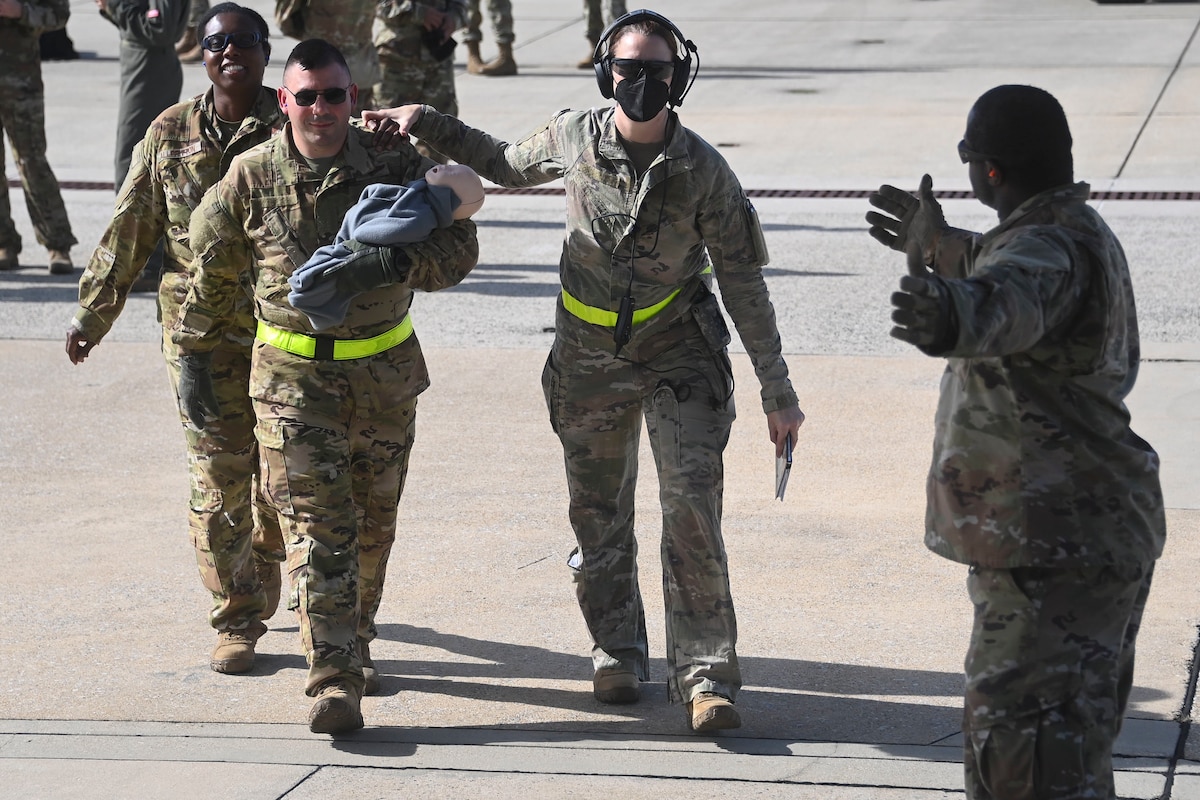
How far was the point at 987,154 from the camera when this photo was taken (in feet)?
12.0

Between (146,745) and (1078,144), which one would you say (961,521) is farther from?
(1078,144)

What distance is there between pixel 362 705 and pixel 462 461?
2.30 meters

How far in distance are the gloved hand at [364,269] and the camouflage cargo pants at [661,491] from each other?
638 mm

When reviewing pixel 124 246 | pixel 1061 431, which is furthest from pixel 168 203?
pixel 1061 431

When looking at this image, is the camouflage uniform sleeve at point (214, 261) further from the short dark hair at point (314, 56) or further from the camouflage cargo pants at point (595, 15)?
the camouflage cargo pants at point (595, 15)

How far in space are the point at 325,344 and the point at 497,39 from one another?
13.8m

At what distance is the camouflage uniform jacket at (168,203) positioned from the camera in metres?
Answer: 5.35

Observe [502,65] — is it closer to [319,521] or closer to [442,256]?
[442,256]

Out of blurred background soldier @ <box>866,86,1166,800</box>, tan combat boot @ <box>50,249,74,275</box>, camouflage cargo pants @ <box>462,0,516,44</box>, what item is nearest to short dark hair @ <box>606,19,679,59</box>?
blurred background soldier @ <box>866,86,1166,800</box>

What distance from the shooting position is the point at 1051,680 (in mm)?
3615

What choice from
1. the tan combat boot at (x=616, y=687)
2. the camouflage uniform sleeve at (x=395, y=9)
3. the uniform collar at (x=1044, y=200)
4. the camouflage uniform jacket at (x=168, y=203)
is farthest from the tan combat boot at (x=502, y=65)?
the uniform collar at (x=1044, y=200)

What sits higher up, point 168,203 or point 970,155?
point 970,155

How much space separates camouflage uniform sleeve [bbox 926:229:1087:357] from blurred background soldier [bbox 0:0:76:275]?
7.69 metres

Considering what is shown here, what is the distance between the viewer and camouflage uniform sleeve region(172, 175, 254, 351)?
5000 mm
